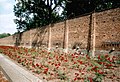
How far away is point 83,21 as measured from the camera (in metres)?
13.6

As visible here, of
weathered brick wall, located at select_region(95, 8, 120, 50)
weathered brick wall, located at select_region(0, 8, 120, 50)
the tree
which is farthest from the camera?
the tree

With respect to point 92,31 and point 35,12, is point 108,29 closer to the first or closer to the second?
point 92,31

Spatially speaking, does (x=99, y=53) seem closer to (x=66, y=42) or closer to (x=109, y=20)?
(x=109, y=20)

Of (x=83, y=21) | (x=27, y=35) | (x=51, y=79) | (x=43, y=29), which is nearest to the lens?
(x=51, y=79)

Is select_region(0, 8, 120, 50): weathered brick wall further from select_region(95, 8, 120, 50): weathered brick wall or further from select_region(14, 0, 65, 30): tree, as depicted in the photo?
select_region(14, 0, 65, 30): tree

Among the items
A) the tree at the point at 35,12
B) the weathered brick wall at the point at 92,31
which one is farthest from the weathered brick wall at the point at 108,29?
the tree at the point at 35,12

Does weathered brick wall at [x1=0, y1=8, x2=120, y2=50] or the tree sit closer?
weathered brick wall at [x1=0, y1=8, x2=120, y2=50]

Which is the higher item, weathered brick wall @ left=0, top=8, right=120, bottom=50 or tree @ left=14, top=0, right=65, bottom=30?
tree @ left=14, top=0, right=65, bottom=30

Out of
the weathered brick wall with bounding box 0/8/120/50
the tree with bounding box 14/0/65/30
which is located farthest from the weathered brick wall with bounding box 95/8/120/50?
the tree with bounding box 14/0/65/30

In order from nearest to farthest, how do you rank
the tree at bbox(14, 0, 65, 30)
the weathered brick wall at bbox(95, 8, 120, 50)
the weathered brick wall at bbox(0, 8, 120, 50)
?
the weathered brick wall at bbox(95, 8, 120, 50), the weathered brick wall at bbox(0, 8, 120, 50), the tree at bbox(14, 0, 65, 30)

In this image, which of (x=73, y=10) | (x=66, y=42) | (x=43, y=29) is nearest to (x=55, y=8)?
(x=73, y=10)

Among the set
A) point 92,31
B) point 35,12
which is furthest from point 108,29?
point 35,12

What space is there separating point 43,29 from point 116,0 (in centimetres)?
1516

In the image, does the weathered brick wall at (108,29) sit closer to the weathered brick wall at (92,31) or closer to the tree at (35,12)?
the weathered brick wall at (92,31)
